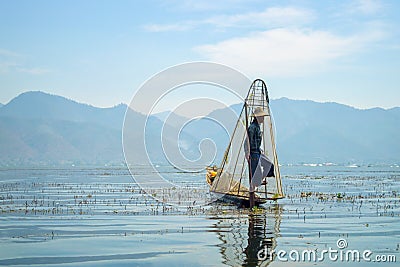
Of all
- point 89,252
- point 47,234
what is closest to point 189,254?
point 89,252

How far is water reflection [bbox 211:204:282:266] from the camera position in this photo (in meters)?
21.8

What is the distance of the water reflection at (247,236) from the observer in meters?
21.8

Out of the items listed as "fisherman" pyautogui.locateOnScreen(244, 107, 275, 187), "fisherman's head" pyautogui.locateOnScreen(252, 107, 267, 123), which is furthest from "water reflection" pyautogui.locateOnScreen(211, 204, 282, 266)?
"fisherman's head" pyautogui.locateOnScreen(252, 107, 267, 123)

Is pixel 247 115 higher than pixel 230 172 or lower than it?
higher

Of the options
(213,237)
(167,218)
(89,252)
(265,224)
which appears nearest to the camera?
(89,252)

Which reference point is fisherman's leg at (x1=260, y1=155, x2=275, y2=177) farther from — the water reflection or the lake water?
the water reflection

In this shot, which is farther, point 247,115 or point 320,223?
point 247,115

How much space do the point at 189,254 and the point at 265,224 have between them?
29.5 feet

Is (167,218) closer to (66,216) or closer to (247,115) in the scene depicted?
(66,216)

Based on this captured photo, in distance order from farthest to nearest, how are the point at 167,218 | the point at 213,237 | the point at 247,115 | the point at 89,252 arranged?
1. the point at 247,115
2. the point at 167,218
3. the point at 213,237
4. the point at 89,252

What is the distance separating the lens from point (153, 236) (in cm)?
2716

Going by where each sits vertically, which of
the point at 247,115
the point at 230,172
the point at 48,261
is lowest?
the point at 48,261

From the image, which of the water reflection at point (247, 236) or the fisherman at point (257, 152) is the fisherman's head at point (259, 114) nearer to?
the fisherman at point (257, 152)

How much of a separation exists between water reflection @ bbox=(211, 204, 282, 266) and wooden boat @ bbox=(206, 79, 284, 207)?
227cm
